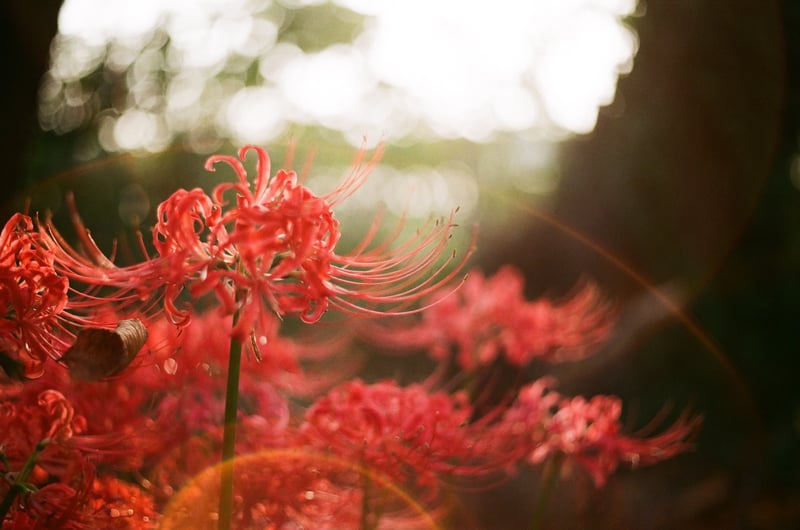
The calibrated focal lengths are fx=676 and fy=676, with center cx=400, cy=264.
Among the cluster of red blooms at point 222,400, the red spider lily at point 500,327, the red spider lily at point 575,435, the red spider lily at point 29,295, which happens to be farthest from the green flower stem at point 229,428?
the red spider lily at point 500,327

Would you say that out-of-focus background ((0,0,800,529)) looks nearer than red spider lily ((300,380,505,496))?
No

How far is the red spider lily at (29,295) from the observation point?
1.10 meters

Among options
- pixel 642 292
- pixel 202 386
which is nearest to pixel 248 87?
pixel 642 292

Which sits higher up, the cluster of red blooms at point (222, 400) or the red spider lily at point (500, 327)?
the red spider lily at point (500, 327)

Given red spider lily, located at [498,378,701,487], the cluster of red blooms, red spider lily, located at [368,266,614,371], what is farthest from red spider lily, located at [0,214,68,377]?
red spider lily, located at [368,266,614,371]

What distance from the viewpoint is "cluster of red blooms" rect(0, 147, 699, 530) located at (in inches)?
39.6

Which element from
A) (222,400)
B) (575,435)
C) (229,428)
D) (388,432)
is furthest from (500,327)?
(229,428)

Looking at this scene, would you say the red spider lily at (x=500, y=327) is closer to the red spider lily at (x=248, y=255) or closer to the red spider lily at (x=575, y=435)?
the red spider lily at (x=575, y=435)

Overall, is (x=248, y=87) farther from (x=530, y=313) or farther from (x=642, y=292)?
(x=530, y=313)

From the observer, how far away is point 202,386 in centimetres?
182

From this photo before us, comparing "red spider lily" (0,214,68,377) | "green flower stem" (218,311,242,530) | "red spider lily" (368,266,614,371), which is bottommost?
"green flower stem" (218,311,242,530)

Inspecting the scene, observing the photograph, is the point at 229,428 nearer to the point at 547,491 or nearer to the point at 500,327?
the point at 547,491

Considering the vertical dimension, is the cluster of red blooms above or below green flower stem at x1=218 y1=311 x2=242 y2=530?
above

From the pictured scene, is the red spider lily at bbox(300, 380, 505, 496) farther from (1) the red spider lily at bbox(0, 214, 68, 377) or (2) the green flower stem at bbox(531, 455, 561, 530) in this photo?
(1) the red spider lily at bbox(0, 214, 68, 377)
